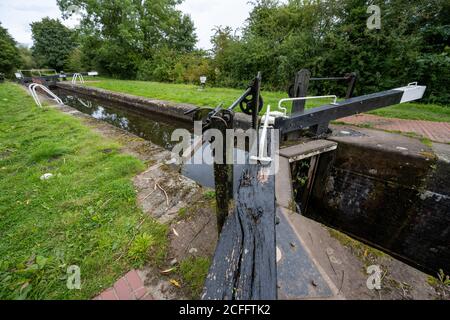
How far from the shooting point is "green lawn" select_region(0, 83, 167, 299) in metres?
1.48

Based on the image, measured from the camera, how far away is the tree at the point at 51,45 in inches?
1027

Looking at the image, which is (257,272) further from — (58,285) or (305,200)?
(305,200)

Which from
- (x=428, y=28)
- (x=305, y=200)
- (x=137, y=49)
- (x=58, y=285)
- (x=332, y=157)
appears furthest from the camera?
(x=137, y=49)

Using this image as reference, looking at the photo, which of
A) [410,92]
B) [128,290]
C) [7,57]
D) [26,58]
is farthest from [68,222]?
[26,58]

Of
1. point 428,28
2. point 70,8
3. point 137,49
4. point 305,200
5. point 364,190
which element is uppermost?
point 70,8

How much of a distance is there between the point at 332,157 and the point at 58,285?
3.69 m

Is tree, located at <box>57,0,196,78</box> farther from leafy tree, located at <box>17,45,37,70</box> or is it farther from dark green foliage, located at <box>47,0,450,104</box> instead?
leafy tree, located at <box>17,45,37,70</box>

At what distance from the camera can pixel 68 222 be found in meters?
1.96

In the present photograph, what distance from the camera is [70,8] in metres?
17.3

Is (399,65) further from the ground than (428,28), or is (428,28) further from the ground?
(428,28)

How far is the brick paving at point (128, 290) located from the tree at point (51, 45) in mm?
34851

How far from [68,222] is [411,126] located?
5.92 m

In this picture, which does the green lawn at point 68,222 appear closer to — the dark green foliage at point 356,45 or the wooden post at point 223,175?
the wooden post at point 223,175
